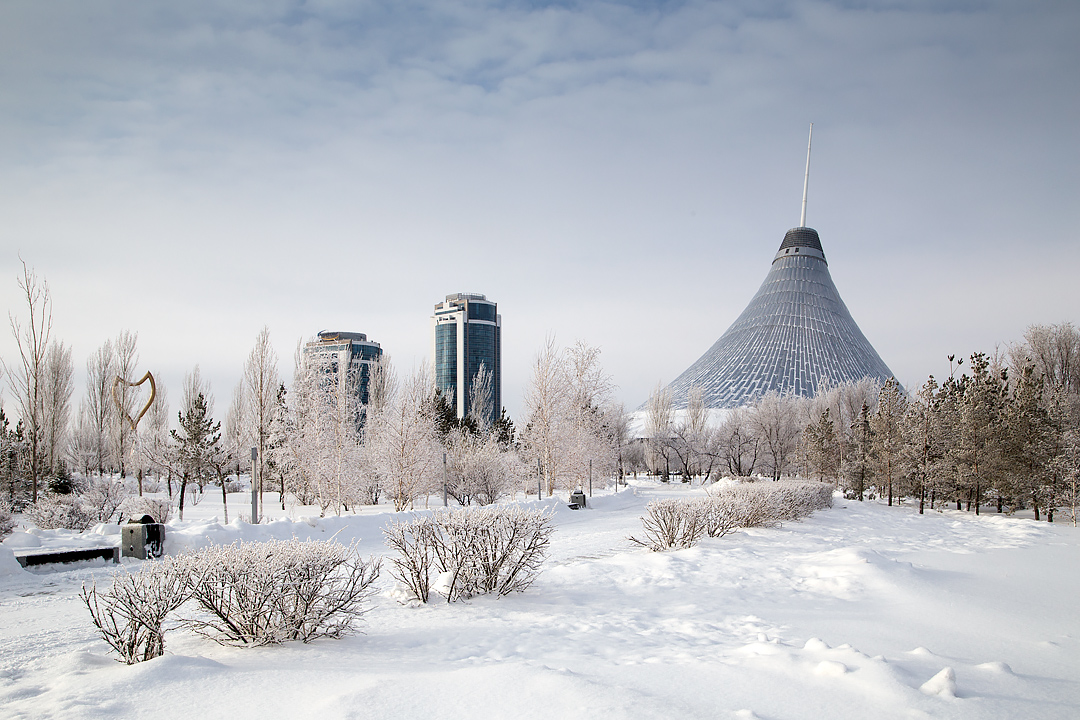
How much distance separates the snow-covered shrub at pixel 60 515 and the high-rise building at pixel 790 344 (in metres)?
46.5

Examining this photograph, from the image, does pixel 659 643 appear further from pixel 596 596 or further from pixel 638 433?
pixel 638 433

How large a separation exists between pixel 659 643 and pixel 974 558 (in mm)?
6784

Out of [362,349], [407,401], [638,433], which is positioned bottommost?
[638,433]

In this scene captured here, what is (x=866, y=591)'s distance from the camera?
5641 mm

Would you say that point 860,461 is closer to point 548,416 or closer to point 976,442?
point 976,442

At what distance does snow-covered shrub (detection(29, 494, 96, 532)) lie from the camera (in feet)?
33.3

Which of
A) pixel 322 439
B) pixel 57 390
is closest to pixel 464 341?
pixel 57 390

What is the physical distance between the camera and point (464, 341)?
69.2 meters

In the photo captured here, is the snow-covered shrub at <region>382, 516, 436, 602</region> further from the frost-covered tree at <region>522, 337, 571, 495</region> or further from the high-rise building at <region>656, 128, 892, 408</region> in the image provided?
the high-rise building at <region>656, 128, 892, 408</region>

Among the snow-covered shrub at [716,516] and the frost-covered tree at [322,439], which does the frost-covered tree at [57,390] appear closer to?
the frost-covered tree at [322,439]

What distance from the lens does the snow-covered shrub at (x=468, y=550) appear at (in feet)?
17.3

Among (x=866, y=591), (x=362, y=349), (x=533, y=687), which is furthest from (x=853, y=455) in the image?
(x=362, y=349)

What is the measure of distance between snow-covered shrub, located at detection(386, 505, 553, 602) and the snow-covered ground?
0.68 feet

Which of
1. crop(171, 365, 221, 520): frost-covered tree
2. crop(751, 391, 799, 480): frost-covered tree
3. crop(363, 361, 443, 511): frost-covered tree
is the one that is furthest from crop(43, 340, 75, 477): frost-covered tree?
crop(751, 391, 799, 480): frost-covered tree
